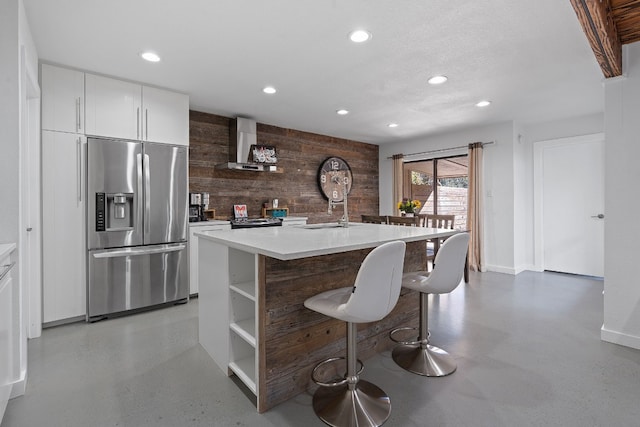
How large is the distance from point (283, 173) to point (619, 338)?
175 inches

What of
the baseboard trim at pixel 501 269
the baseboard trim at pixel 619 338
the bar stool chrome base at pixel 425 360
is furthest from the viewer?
the baseboard trim at pixel 501 269

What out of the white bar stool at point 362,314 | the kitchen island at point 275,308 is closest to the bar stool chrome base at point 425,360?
the kitchen island at point 275,308

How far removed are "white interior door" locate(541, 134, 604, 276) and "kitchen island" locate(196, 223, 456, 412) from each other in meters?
3.68

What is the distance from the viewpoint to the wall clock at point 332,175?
5859 millimetres

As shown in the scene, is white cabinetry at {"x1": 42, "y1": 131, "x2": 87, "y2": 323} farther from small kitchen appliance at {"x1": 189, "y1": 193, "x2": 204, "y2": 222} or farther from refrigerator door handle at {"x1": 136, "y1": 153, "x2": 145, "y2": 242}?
small kitchen appliance at {"x1": 189, "y1": 193, "x2": 204, "y2": 222}

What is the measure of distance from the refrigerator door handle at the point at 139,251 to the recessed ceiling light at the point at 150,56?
1836 millimetres

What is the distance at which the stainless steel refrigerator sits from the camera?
308 centimetres

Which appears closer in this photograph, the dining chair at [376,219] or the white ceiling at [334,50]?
the white ceiling at [334,50]

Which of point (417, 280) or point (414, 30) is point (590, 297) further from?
point (414, 30)

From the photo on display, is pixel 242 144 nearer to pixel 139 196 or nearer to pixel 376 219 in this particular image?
pixel 139 196

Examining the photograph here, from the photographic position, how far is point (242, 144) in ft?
14.9

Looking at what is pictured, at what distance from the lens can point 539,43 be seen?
2514mm

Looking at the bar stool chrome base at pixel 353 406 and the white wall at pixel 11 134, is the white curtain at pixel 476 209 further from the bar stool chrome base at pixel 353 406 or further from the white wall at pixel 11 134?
the white wall at pixel 11 134

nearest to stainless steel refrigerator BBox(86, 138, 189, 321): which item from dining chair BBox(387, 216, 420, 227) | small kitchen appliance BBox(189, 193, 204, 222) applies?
small kitchen appliance BBox(189, 193, 204, 222)
